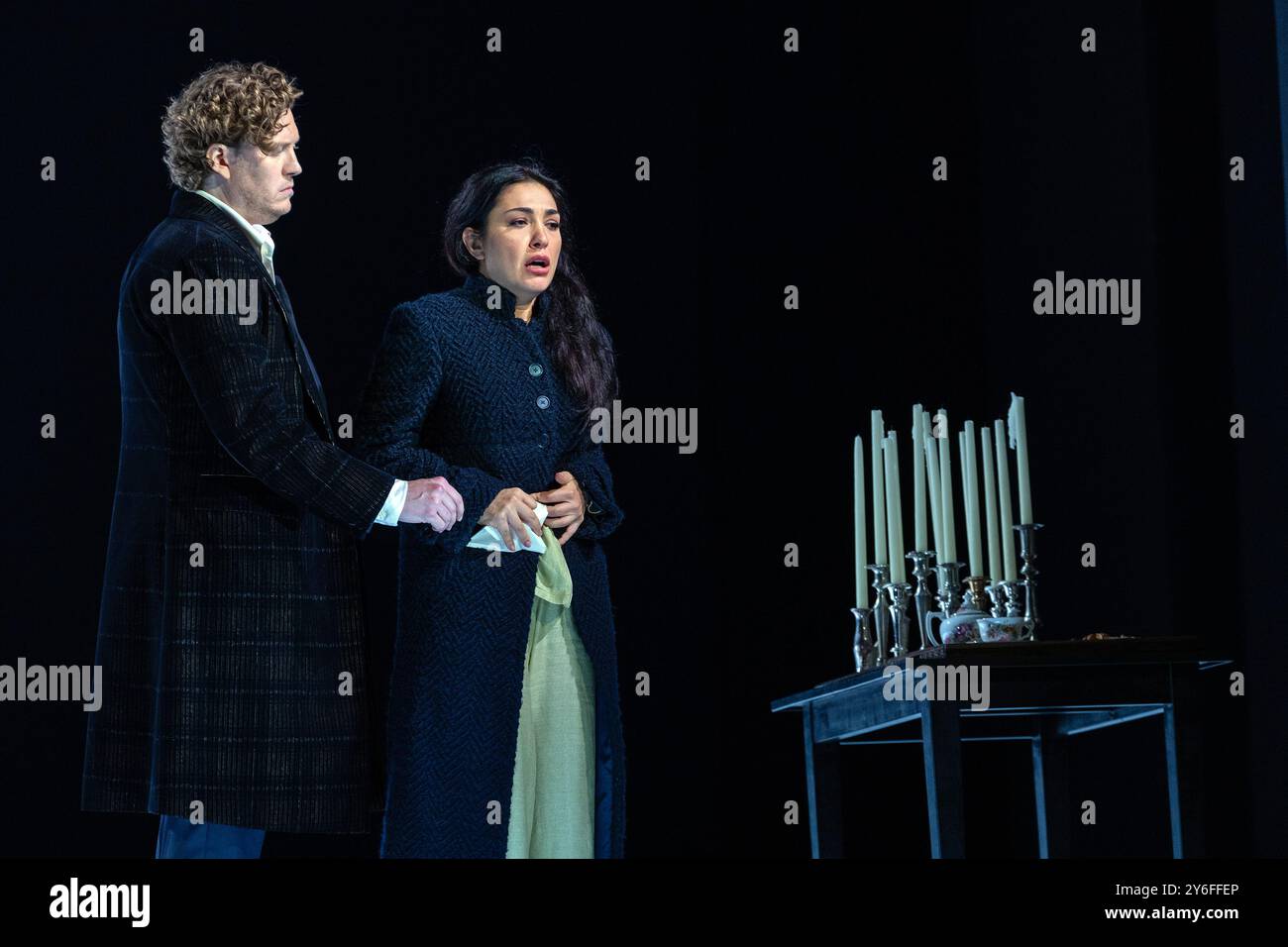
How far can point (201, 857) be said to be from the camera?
2537 millimetres

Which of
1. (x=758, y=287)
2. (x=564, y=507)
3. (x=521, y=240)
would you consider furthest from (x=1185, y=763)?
(x=758, y=287)

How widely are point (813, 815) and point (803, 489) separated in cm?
90

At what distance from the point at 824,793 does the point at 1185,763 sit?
0.88m

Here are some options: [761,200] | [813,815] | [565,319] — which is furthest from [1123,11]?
[813,815]

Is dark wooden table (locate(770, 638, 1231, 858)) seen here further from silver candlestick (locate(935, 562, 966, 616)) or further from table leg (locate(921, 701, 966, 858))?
silver candlestick (locate(935, 562, 966, 616))

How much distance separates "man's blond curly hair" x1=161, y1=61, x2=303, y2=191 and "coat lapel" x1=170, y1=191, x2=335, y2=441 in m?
0.06

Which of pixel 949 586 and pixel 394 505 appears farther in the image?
pixel 949 586

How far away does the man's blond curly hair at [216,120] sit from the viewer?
110 inches

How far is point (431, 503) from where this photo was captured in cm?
270

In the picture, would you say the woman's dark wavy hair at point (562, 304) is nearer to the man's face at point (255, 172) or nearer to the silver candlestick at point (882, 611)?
the man's face at point (255, 172)

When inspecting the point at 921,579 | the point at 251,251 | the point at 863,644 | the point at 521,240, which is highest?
the point at 521,240

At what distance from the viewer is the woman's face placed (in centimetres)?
303

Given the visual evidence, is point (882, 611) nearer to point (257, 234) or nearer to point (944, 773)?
point (944, 773)
